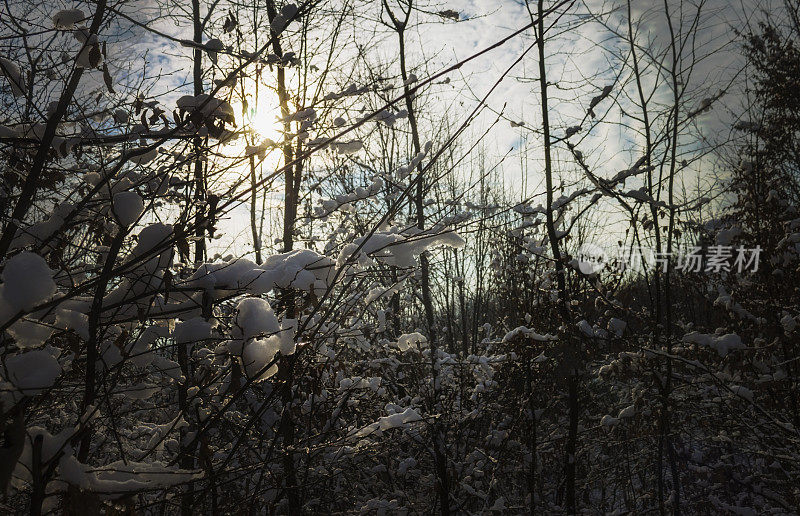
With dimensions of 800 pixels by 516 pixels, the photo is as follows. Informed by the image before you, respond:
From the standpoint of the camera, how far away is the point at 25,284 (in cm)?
95

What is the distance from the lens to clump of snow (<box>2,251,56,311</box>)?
940 mm

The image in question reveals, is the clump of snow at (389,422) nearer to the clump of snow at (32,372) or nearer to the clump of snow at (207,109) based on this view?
the clump of snow at (32,372)

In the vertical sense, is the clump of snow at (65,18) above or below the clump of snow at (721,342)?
above

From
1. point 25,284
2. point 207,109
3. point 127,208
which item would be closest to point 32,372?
point 25,284

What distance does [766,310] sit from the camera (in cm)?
437

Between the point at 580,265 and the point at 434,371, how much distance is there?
5.35 ft

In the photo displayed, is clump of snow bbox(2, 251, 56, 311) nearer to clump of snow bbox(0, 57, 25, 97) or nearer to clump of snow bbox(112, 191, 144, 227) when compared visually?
clump of snow bbox(112, 191, 144, 227)

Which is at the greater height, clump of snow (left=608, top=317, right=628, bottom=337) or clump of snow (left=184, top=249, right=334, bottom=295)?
clump of snow (left=184, top=249, right=334, bottom=295)

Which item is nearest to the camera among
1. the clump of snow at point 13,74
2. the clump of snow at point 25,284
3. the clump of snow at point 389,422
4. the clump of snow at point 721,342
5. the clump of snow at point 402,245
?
the clump of snow at point 25,284

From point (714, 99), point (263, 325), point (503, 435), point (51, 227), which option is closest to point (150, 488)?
point (263, 325)

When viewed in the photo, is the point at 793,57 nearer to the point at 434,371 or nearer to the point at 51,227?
the point at 434,371

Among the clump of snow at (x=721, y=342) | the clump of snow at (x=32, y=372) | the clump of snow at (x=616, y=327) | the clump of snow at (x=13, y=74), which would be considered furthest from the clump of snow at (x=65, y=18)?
the clump of snow at (x=721, y=342)

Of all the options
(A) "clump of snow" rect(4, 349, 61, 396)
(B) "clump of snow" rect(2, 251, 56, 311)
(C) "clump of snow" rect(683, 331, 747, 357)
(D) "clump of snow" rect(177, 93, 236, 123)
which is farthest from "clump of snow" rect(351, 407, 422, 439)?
(C) "clump of snow" rect(683, 331, 747, 357)

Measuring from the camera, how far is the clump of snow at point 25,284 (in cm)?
94
